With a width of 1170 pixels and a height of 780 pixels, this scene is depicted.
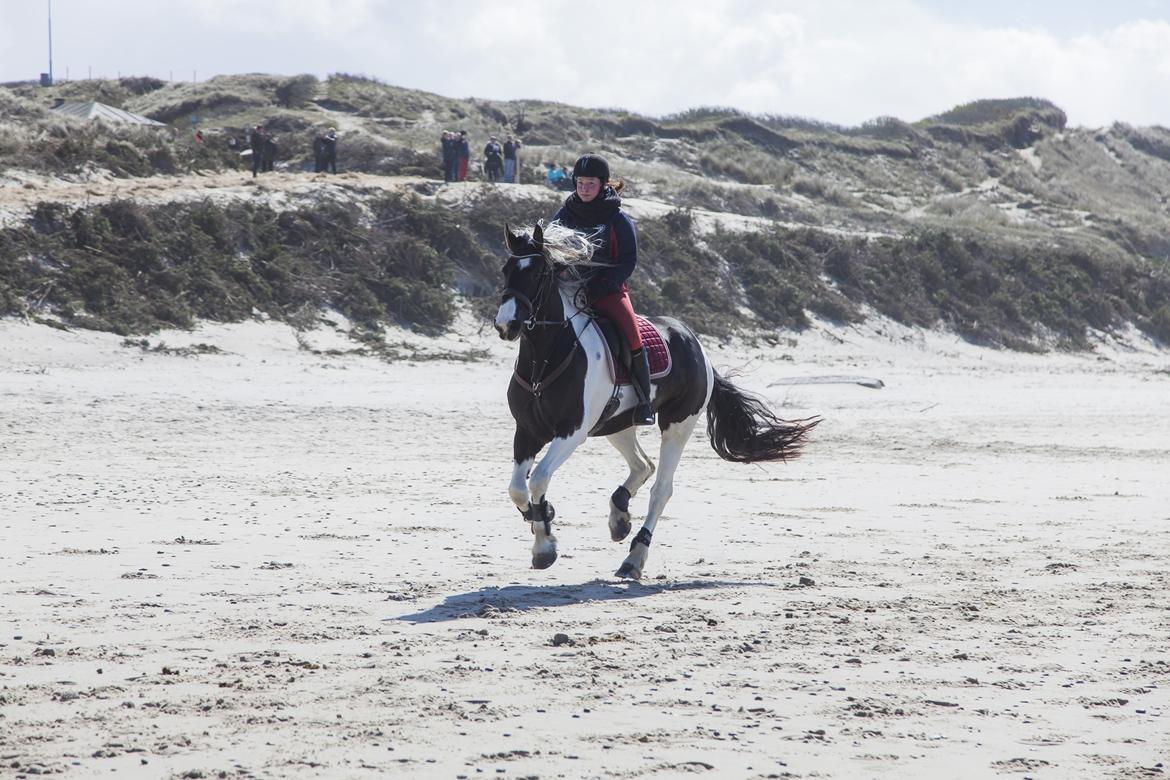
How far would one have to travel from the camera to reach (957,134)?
73.0 meters

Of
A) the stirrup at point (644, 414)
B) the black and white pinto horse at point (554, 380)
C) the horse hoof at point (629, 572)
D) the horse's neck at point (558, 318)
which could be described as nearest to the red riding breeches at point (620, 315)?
the black and white pinto horse at point (554, 380)

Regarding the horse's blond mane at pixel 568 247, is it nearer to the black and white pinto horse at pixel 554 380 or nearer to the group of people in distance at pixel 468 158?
Result: the black and white pinto horse at pixel 554 380

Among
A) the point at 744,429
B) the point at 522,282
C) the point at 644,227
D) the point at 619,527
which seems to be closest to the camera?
the point at 522,282

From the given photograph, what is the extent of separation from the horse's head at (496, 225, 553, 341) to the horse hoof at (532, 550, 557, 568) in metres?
1.42

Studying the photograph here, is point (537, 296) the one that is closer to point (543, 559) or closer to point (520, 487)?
point (520, 487)

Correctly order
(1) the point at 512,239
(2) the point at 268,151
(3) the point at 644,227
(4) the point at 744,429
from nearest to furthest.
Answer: (1) the point at 512,239 < (4) the point at 744,429 < (2) the point at 268,151 < (3) the point at 644,227

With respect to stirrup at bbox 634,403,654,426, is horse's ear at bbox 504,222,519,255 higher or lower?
higher

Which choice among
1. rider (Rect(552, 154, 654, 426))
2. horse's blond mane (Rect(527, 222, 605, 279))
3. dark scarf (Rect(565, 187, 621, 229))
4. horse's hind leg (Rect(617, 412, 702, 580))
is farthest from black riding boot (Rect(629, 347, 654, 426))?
dark scarf (Rect(565, 187, 621, 229))

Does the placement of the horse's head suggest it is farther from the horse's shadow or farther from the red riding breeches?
the horse's shadow

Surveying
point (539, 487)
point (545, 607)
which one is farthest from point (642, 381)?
point (545, 607)

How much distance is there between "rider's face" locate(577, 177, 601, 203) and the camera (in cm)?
906

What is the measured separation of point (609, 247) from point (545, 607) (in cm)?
264

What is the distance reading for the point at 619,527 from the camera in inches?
371

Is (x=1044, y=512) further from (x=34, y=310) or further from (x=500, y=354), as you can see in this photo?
(x=34, y=310)
